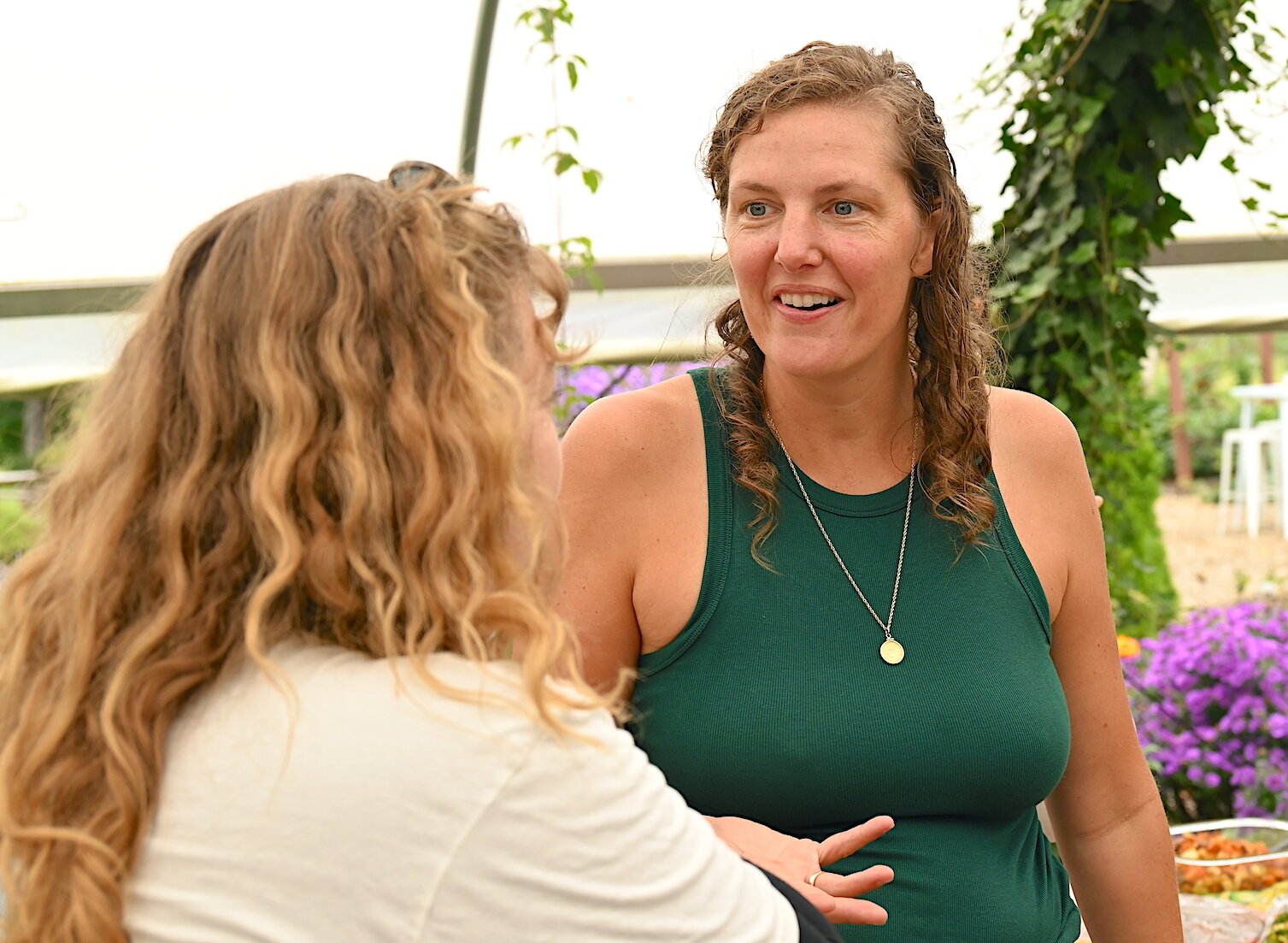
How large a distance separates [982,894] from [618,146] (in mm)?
3278

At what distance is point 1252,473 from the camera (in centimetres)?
1016

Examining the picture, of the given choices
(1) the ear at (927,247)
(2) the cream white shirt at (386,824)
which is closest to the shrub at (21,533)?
(2) the cream white shirt at (386,824)

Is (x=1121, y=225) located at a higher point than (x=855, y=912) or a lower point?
higher

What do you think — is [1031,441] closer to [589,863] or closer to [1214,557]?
[589,863]

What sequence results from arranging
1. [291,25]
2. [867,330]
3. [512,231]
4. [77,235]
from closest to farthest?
1. [512,231]
2. [867,330]
3. [291,25]
4. [77,235]

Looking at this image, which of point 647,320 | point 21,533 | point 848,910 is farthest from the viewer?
point 647,320

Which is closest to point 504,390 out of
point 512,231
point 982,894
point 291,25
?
point 512,231

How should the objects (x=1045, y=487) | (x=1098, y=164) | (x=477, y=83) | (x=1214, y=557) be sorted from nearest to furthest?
(x=1045, y=487), (x=1098, y=164), (x=477, y=83), (x=1214, y=557)

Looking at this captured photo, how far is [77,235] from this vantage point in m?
3.91

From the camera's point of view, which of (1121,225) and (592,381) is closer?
(1121,225)

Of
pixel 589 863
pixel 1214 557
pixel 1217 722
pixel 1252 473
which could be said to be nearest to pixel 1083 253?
pixel 1217 722

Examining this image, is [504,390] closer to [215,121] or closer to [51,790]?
[51,790]

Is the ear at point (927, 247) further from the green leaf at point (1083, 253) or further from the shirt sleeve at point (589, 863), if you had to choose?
the green leaf at point (1083, 253)

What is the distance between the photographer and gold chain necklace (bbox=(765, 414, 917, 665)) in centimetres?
150
